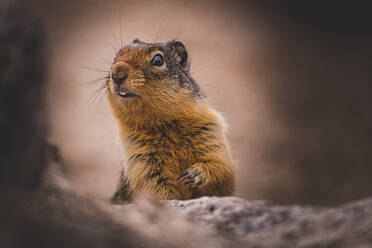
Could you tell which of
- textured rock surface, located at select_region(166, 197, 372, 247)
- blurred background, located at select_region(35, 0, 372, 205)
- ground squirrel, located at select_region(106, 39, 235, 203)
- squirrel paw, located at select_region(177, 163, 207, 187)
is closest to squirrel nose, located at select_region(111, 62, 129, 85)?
ground squirrel, located at select_region(106, 39, 235, 203)

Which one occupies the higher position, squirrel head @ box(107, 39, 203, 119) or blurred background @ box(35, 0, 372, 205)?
blurred background @ box(35, 0, 372, 205)

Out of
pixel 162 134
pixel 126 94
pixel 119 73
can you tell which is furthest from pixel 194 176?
pixel 119 73

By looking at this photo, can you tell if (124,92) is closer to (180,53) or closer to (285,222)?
(180,53)

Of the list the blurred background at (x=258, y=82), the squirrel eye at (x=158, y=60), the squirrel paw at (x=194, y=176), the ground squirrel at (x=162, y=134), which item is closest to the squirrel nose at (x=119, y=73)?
the ground squirrel at (x=162, y=134)

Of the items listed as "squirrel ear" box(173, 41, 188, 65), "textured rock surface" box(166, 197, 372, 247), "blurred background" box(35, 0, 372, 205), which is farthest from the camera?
"blurred background" box(35, 0, 372, 205)

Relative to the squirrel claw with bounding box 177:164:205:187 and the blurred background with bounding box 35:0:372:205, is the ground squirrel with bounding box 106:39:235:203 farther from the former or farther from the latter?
the blurred background with bounding box 35:0:372:205

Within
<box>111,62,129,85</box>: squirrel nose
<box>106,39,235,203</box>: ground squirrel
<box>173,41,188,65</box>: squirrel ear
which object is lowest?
<box>106,39,235,203</box>: ground squirrel

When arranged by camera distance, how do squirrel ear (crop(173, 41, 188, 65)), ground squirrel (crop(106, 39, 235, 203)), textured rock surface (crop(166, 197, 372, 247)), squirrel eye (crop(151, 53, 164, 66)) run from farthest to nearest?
squirrel ear (crop(173, 41, 188, 65)) < squirrel eye (crop(151, 53, 164, 66)) < ground squirrel (crop(106, 39, 235, 203)) < textured rock surface (crop(166, 197, 372, 247))

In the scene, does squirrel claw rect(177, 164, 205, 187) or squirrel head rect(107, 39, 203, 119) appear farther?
squirrel head rect(107, 39, 203, 119)

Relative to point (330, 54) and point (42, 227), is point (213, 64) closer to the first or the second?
point (330, 54)

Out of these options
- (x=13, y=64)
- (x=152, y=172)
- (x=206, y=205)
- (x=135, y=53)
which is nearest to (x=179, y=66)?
(x=135, y=53)
